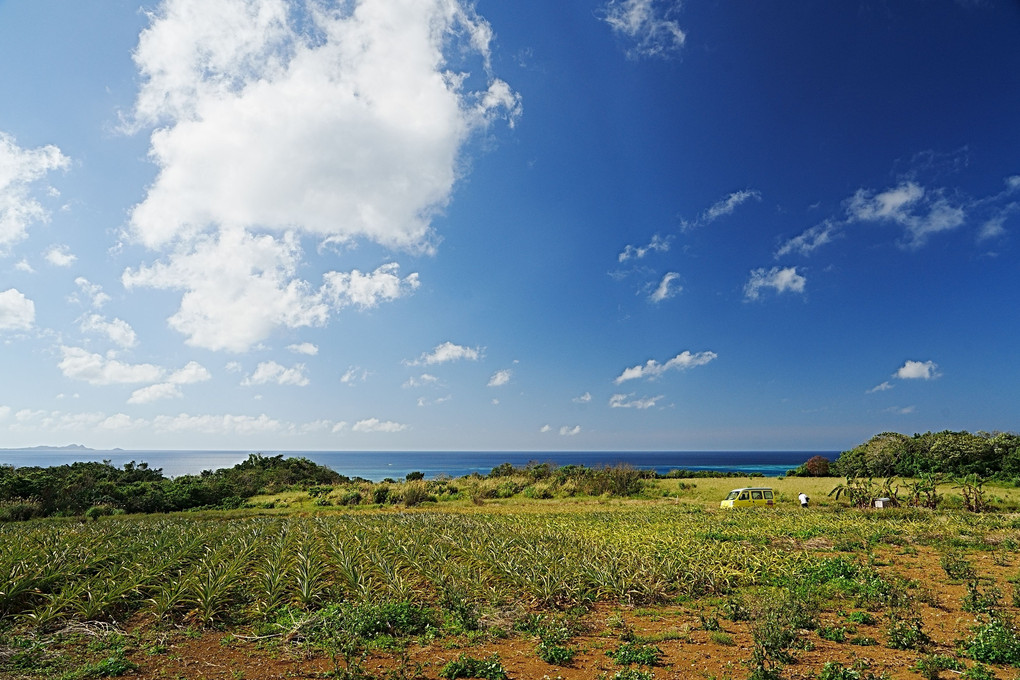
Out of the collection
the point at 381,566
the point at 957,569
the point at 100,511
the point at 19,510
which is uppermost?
the point at 381,566

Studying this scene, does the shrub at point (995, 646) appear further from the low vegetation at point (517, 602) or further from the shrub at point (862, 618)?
the shrub at point (862, 618)

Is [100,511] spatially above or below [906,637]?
below

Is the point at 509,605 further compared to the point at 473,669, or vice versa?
the point at 509,605

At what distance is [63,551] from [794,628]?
15.9 metres

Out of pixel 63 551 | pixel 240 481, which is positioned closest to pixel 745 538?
pixel 63 551

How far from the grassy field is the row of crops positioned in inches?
2.2

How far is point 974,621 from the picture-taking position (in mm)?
7816

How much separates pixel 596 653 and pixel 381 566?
18.4ft

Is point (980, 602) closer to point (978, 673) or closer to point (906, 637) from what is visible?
point (906, 637)

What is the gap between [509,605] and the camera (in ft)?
29.8

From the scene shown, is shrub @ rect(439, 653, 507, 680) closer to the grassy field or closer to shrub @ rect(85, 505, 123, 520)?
the grassy field

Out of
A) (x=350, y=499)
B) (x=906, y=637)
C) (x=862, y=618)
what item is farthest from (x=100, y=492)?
(x=906, y=637)

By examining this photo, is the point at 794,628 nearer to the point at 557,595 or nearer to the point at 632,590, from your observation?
the point at 632,590

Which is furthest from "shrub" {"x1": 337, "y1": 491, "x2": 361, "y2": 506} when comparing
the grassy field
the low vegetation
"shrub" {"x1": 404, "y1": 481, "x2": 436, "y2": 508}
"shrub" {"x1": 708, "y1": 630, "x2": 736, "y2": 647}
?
"shrub" {"x1": 708, "y1": 630, "x2": 736, "y2": 647}
